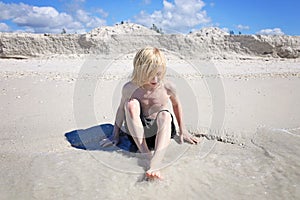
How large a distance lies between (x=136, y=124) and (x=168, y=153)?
1.47ft

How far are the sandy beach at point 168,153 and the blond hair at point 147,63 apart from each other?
2.32 ft

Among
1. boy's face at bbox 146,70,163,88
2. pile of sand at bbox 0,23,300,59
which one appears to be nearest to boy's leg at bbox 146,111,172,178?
boy's face at bbox 146,70,163,88

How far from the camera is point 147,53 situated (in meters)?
2.40

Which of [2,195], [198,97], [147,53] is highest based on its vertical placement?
[147,53]

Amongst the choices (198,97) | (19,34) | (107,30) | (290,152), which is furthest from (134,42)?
(290,152)

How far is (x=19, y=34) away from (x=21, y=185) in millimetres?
12916

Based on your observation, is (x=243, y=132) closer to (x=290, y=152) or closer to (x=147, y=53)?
(x=290, y=152)

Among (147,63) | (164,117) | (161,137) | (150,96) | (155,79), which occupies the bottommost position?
(161,137)

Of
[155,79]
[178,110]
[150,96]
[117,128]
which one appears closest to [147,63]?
[155,79]

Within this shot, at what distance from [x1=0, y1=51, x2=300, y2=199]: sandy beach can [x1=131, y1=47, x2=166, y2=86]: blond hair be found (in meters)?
0.71

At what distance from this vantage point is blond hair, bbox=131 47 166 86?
2.39 metres

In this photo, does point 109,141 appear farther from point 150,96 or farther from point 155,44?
point 155,44

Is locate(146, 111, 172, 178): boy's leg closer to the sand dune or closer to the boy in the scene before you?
the boy

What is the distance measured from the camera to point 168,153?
276 centimetres
